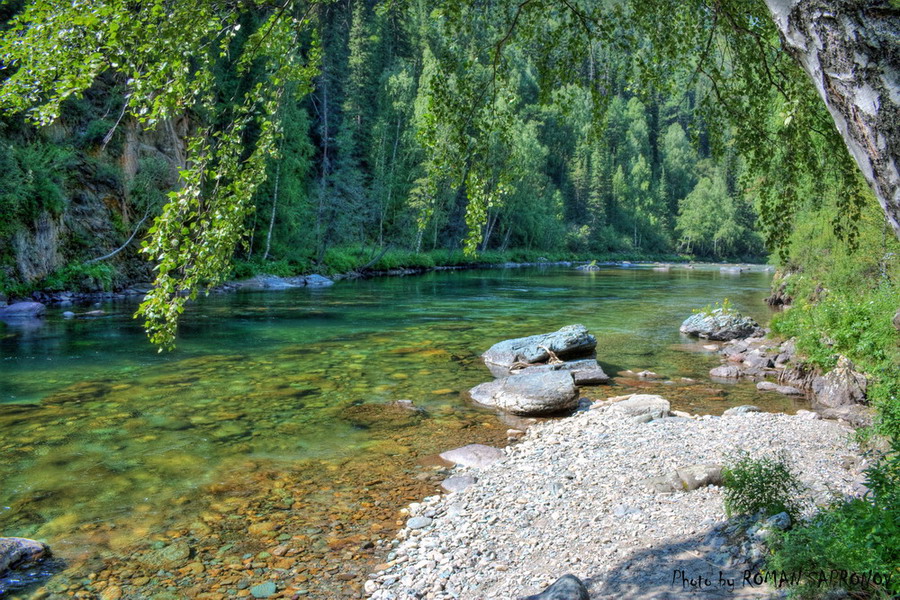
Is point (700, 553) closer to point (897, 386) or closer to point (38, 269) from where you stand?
point (897, 386)

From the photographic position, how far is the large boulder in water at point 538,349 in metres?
14.0

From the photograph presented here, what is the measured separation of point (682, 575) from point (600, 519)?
1.39 meters

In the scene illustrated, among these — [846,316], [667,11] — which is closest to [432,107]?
[667,11]

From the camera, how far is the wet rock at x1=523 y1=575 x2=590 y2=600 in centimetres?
389

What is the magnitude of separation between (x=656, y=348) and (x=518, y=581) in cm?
1289

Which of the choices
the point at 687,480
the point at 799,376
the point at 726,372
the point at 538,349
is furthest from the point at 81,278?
the point at 687,480

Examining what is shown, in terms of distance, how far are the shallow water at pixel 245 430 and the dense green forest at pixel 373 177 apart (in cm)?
328

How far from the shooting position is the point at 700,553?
442 centimetres

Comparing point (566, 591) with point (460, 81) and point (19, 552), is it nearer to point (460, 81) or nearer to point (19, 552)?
point (460, 81)

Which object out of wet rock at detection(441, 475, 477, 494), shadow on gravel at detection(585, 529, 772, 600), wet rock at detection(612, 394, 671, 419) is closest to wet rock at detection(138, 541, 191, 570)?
wet rock at detection(441, 475, 477, 494)

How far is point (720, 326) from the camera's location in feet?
60.4

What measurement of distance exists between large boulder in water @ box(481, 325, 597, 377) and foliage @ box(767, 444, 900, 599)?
9764 millimetres

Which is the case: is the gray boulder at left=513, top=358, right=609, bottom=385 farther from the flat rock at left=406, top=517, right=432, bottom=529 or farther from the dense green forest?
the flat rock at left=406, top=517, right=432, bottom=529

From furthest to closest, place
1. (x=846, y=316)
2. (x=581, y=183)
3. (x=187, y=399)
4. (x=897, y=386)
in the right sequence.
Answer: (x=581, y=183), (x=846, y=316), (x=187, y=399), (x=897, y=386)
